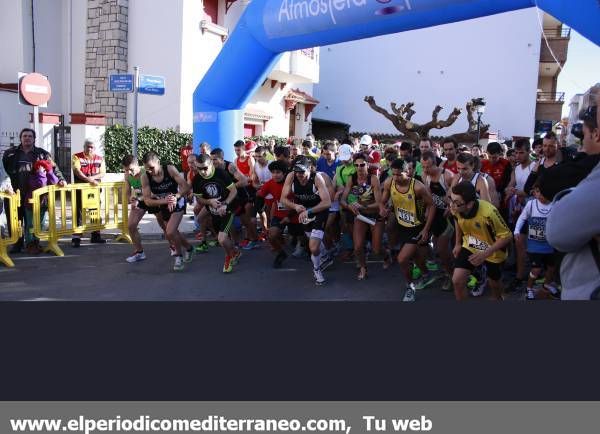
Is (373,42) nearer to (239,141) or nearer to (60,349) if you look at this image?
(239,141)

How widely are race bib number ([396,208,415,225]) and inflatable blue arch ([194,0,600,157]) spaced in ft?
7.97

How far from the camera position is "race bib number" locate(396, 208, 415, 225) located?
5.65m

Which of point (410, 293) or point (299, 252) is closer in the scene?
point (410, 293)

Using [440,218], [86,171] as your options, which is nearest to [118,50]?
[86,171]

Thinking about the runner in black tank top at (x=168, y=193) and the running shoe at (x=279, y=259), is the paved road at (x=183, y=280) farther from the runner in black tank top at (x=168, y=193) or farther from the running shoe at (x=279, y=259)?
the runner in black tank top at (x=168, y=193)

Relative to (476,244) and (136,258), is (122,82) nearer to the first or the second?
(136,258)

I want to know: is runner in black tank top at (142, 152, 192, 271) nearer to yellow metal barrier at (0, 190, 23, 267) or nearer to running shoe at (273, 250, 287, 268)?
running shoe at (273, 250, 287, 268)

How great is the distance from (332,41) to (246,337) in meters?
6.52

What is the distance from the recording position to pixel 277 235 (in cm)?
707

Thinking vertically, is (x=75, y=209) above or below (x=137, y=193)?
below

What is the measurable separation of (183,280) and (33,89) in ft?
16.1

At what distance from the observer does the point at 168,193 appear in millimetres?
6980

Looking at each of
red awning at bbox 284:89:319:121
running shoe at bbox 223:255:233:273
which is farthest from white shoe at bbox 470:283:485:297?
red awning at bbox 284:89:319:121

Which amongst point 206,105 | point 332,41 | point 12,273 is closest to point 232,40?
point 206,105
